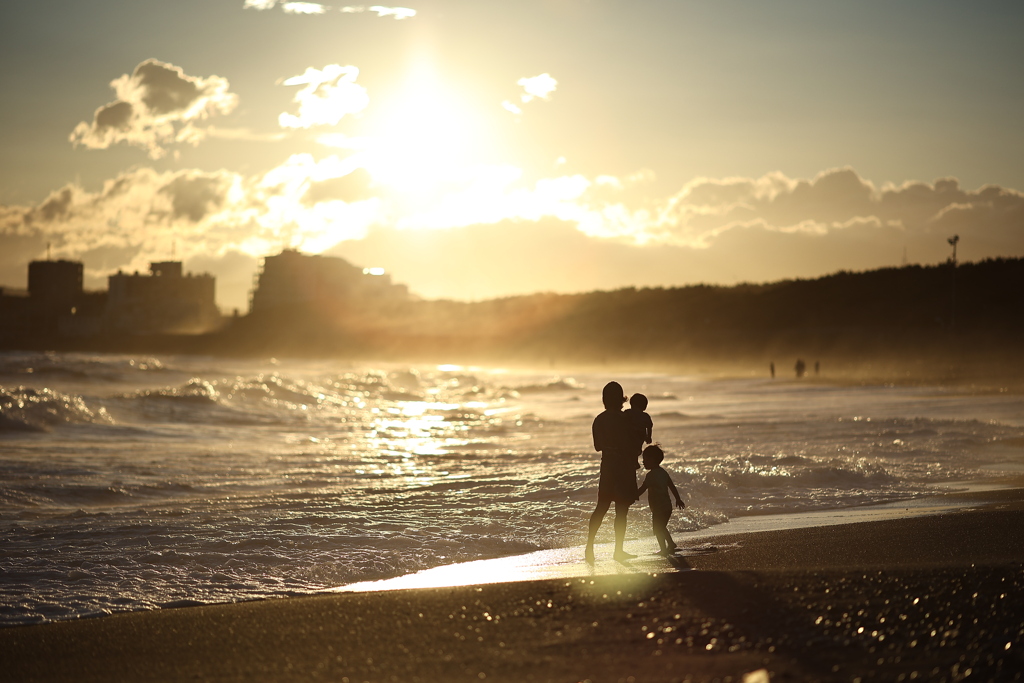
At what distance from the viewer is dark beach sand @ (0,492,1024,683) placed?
14.0 feet

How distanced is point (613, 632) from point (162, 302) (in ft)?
608

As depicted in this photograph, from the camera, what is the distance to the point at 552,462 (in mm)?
14930

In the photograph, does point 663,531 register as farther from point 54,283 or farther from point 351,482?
point 54,283

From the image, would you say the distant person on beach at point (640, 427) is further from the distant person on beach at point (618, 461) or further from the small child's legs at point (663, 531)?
the small child's legs at point (663, 531)

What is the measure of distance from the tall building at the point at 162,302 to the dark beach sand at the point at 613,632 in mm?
168944

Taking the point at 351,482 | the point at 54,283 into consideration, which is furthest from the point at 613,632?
the point at 54,283

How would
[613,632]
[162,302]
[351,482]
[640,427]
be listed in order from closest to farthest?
[613,632] → [640,427] → [351,482] → [162,302]

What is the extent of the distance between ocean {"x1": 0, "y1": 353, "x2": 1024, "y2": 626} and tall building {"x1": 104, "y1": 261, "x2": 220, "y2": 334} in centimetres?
15173

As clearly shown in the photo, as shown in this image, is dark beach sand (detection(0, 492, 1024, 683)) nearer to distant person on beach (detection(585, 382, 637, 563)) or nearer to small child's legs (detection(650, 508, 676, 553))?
small child's legs (detection(650, 508, 676, 553))

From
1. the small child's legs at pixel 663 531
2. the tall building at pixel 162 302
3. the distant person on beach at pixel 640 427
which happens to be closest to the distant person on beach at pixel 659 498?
the small child's legs at pixel 663 531

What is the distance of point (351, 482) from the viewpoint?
1309 centimetres

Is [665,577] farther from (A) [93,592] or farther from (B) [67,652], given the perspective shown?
(A) [93,592]

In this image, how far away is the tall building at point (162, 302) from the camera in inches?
6563

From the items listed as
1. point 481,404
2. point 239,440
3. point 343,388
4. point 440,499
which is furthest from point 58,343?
point 440,499
